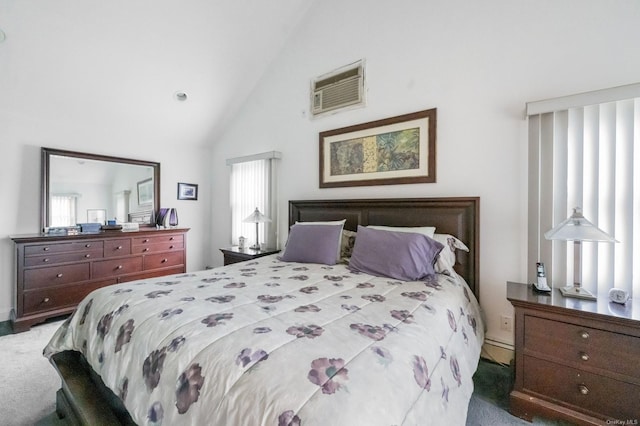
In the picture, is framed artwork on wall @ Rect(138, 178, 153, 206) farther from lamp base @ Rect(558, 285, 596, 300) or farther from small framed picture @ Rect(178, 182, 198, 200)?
lamp base @ Rect(558, 285, 596, 300)

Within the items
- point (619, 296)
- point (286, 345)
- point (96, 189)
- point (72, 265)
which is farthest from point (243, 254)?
point (619, 296)

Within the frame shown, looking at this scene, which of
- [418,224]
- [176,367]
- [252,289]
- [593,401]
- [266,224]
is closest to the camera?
[176,367]

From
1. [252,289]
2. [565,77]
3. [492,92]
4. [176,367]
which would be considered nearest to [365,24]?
[492,92]

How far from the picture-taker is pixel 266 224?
3736 millimetres

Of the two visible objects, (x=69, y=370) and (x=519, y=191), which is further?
(x=519, y=191)

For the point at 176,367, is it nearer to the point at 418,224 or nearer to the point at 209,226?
the point at 418,224

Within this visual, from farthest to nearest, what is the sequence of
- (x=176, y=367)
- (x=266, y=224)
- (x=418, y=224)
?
1. (x=266, y=224)
2. (x=418, y=224)
3. (x=176, y=367)

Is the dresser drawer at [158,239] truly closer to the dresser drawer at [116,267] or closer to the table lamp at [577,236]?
the dresser drawer at [116,267]

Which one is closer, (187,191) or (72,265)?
(72,265)

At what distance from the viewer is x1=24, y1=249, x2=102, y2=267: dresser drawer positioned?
8.91 feet

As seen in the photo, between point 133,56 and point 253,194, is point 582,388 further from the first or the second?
point 133,56

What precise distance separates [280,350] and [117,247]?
3.27 metres

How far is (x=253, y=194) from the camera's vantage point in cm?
393

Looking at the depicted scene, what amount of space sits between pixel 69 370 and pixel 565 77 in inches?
140
